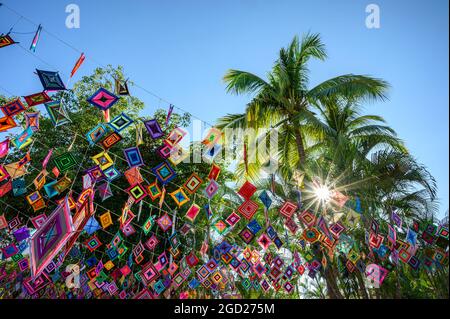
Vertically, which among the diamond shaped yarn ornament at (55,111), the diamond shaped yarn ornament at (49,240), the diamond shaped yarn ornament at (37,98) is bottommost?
the diamond shaped yarn ornament at (49,240)

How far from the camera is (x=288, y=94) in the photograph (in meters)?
12.3

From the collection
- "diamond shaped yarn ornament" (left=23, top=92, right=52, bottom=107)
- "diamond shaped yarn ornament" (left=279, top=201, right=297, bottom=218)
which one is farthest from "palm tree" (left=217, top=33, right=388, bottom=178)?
"diamond shaped yarn ornament" (left=23, top=92, right=52, bottom=107)

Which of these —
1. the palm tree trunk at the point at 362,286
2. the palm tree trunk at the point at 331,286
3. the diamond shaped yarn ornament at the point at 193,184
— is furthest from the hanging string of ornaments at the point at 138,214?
the palm tree trunk at the point at 362,286

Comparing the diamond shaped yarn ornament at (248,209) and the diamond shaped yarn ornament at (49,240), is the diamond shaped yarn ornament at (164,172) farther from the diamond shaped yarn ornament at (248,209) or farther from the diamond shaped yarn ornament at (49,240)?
the diamond shaped yarn ornament at (49,240)

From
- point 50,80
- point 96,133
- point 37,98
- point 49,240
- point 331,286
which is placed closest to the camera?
point 49,240

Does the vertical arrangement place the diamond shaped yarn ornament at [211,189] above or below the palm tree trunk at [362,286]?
above

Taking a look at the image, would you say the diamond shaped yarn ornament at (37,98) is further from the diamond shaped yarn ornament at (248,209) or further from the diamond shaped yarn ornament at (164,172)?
the diamond shaped yarn ornament at (248,209)

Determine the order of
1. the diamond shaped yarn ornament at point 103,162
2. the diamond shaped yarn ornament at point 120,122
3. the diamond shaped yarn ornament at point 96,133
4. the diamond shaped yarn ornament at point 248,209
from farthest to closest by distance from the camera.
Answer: the diamond shaped yarn ornament at point 248,209 < the diamond shaped yarn ornament at point 103,162 < the diamond shaped yarn ornament at point 96,133 < the diamond shaped yarn ornament at point 120,122

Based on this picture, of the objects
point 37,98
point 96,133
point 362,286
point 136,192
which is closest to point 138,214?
point 136,192

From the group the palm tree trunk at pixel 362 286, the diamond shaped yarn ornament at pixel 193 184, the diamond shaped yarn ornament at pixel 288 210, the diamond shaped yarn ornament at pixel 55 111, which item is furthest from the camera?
the palm tree trunk at pixel 362 286

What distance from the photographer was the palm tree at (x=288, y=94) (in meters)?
11.8

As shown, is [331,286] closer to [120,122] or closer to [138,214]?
[138,214]

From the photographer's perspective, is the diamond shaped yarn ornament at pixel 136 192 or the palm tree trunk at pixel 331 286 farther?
the palm tree trunk at pixel 331 286
